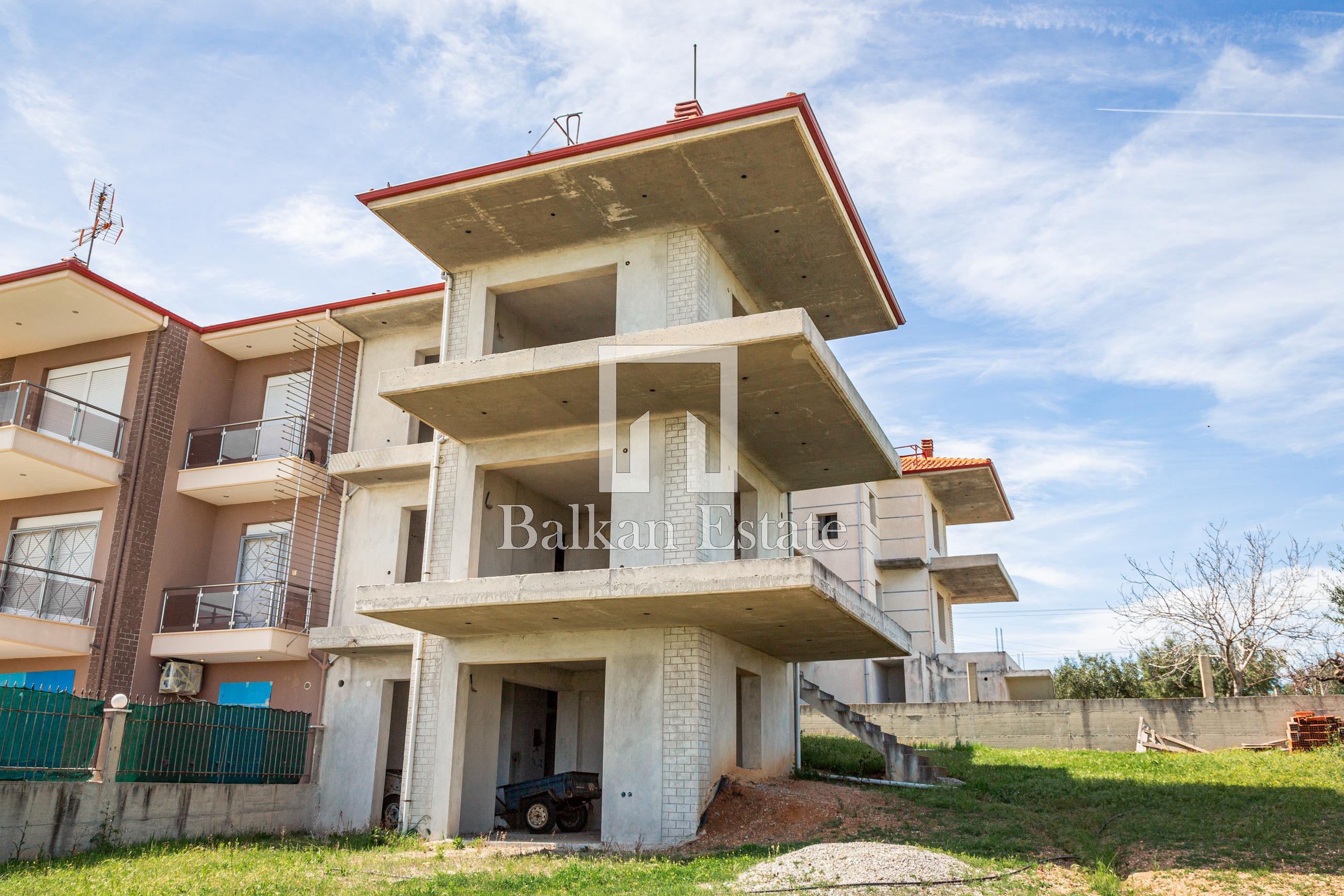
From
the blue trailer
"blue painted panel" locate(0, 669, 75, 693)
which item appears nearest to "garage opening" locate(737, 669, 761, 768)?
the blue trailer

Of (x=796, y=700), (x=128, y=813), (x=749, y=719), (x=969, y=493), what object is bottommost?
(x=128, y=813)

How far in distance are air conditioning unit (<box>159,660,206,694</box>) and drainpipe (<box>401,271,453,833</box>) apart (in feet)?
17.1

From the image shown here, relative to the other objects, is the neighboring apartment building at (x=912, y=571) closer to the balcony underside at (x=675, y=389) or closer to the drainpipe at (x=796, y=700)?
the drainpipe at (x=796, y=700)

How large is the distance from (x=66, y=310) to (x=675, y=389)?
Result: 1444cm

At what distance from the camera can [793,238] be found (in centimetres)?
1719

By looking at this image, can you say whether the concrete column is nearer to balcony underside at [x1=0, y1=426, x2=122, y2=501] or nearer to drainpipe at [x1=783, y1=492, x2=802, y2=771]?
drainpipe at [x1=783, y1=492, x2=802, y2=771]

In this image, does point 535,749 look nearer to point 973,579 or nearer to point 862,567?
point 862,567

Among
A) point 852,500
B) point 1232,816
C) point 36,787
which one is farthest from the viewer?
point 852,500

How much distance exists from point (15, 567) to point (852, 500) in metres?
21.4

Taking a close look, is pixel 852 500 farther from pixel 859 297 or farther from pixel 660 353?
pixel 660 353

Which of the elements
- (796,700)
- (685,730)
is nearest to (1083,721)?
(796,700)

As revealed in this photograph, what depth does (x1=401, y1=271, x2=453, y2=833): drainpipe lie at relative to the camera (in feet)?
53.7

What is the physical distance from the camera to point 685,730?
1486 centimetres

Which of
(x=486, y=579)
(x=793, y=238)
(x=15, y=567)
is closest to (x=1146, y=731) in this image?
(x=793, y=238)
